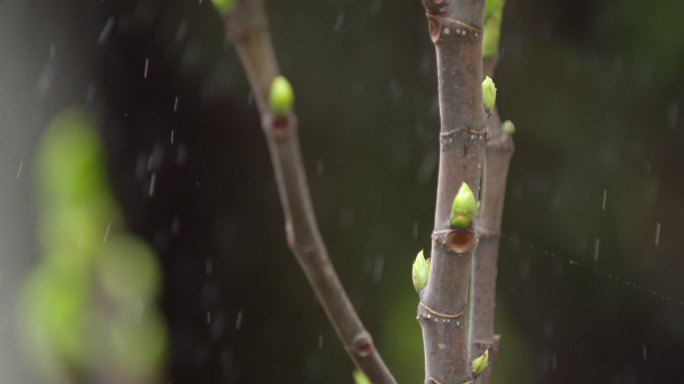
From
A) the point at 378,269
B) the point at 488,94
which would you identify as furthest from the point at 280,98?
the point at 378,269

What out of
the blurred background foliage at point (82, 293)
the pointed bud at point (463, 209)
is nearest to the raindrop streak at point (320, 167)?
the blurred background foliage at point (82, 293)

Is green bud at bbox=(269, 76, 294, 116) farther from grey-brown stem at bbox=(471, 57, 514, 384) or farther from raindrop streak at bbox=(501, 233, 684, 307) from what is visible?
raindrop streak at bbox=(501, 233, 684, 307)

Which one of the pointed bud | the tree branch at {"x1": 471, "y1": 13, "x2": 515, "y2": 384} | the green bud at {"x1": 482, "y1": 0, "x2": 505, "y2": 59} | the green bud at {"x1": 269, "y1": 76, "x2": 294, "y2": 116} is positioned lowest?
the tree branch at {"x1": 471, "y1": 13, "x2": 515, "y2": 384}

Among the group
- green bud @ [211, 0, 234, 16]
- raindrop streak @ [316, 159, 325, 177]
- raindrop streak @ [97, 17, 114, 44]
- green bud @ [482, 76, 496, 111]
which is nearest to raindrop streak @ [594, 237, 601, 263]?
raindrop streak @ [316, 159, 325, 177]

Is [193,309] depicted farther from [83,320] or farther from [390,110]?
[83,320]

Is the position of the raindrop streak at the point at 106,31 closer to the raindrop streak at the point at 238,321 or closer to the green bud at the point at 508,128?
the raindrop streak at the point at 238,321

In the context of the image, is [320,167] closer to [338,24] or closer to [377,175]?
[377,175]
